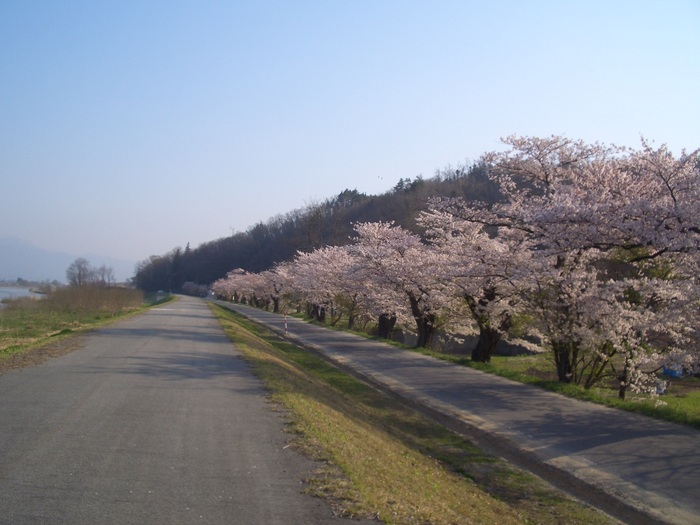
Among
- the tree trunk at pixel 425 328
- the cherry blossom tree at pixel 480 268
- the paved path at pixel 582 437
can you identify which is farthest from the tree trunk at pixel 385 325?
the paved path at pixel 582 437

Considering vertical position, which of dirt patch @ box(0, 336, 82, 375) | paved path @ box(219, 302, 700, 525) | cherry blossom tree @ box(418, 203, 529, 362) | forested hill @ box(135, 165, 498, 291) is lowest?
paved path @ box(219, 302, 700, 525)

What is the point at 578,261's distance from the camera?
17.5 metres

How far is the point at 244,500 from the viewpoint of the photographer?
5.55 m

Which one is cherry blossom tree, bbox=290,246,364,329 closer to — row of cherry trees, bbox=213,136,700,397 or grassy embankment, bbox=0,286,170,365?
row of cherry trees, bbox=213,136,700,397

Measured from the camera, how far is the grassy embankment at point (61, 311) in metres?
27.9

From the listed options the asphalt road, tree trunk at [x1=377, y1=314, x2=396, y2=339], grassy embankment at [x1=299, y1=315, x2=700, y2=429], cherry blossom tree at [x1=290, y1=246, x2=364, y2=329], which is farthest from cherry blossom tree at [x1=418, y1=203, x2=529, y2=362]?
cherry blossom tree at [x1=290, y1=246, x2=364, y2=329]

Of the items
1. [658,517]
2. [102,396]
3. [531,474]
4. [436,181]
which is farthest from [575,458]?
[436,181]

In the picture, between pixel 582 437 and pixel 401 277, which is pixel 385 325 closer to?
pixel 401 277

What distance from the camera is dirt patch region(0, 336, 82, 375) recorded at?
525 inches

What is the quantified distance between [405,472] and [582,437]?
16.3 ft

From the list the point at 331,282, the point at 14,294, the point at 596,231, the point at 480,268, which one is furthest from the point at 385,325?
the point at 14,294

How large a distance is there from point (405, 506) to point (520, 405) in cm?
912

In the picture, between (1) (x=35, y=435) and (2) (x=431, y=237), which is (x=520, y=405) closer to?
(1) (x=35, y=435)

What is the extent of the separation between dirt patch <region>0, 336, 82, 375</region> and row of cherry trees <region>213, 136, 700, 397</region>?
11.1 m
